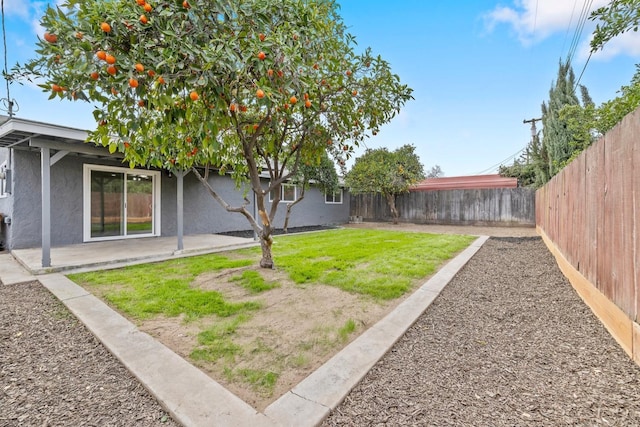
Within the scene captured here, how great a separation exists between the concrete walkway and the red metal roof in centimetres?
1291

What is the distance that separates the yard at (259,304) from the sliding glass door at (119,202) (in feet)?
10.4

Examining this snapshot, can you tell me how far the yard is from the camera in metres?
2.06

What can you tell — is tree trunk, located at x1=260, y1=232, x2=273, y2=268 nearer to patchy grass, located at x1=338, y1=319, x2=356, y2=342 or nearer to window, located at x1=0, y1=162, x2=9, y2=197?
patchy grass, located at x1=338, y1=319, x2=356, y2=342

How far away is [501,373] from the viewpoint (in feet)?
6.34

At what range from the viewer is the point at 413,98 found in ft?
12.0

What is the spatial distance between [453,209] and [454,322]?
489 inches

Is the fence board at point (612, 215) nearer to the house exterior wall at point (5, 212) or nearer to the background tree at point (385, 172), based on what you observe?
the background tree at point (385, 172)

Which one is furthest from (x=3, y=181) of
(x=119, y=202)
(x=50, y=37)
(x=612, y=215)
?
(x=612, y=215)

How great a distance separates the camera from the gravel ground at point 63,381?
1556 millimetres

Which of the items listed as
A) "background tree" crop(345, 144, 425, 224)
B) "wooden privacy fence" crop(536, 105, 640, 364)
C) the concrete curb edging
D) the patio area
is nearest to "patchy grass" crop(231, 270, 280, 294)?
the concrete curb edging

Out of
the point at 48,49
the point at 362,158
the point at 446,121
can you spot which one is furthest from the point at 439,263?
the point at 446,121

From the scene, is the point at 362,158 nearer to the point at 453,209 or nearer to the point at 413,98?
the point at 453,209

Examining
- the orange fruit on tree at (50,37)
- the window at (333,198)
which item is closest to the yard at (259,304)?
the orange fruit on tree at (50,37)

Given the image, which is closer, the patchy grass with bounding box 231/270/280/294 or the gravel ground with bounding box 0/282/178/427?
the gravel ground with bounding box 0/282/178/427
